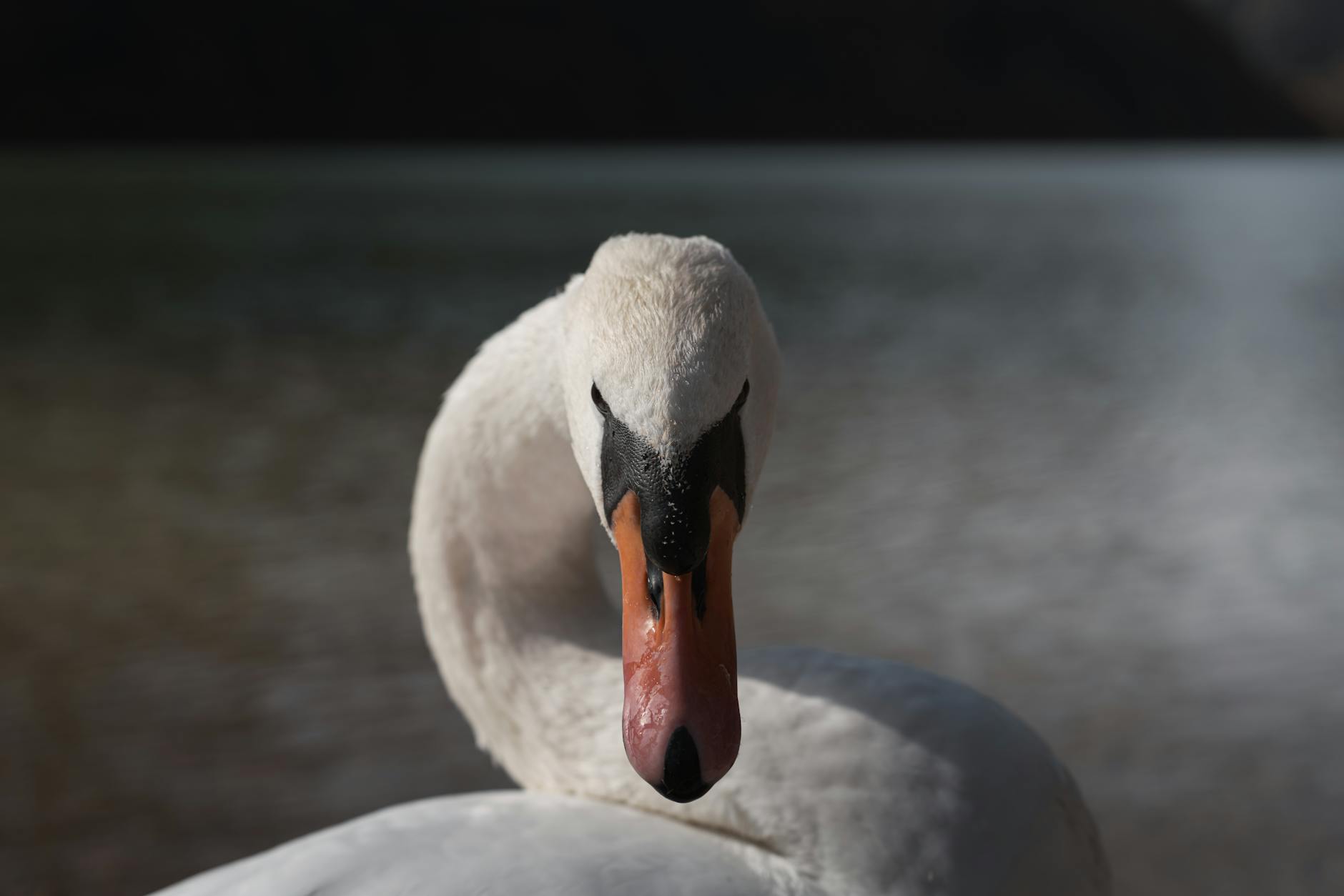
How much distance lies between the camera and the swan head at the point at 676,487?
5.35 ft

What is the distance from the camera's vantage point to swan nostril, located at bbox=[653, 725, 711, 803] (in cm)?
160

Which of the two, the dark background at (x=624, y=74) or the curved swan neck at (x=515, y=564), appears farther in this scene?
the dark background at (x=624, y=74)

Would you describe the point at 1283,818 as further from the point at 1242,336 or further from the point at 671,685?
the point at 1242,336

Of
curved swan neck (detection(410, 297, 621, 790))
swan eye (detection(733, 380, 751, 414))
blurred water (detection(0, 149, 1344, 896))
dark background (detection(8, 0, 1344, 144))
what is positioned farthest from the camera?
dark background (detection(8, 0, 1344, 144))

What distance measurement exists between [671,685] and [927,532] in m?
5.13

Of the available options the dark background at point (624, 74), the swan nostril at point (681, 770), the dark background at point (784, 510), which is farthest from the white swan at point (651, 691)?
the dark background at point (624, 74)

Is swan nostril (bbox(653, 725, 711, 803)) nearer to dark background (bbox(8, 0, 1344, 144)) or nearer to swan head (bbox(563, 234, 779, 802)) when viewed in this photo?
swan head (bbox(563, 234, 779, 802))

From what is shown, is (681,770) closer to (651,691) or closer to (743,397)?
(651,691)

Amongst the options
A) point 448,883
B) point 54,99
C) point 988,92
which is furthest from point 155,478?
point 988,92

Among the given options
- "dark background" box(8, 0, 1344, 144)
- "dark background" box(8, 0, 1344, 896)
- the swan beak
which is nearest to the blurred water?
"dark background" box(8, 0, 1344, 896)

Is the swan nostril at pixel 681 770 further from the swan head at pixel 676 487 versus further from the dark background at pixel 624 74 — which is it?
the dark background at pixel 624 74

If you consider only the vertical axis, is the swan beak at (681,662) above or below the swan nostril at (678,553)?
below

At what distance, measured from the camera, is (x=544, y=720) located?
236cm

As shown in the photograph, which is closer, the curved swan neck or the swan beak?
the swan beak
